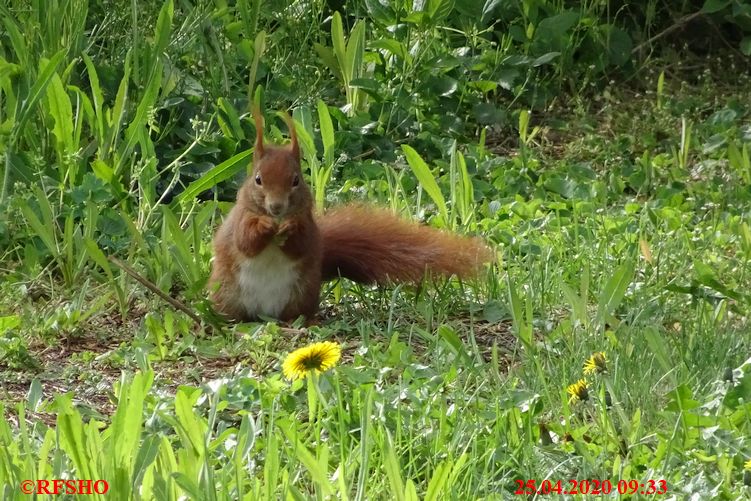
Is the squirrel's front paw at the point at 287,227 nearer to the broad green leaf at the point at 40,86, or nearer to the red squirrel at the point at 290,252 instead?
the red squirrel at the point at 290,252

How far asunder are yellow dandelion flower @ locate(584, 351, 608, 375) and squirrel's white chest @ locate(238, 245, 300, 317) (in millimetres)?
938

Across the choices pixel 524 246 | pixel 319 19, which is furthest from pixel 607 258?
pixel 319 19

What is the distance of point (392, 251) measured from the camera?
3.52 m

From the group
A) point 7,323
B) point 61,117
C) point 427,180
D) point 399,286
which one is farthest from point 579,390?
point 61,117

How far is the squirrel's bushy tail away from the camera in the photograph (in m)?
3.49

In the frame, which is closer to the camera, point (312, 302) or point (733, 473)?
point (733, 473)

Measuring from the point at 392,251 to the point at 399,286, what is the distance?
0.31ft

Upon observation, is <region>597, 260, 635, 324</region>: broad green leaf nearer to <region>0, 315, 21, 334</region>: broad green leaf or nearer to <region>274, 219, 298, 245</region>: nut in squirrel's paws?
<region>274, 219, 298, 245</region>: nut in squirrel's paws

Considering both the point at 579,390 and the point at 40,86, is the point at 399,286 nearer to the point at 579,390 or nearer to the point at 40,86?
the point at 579,390

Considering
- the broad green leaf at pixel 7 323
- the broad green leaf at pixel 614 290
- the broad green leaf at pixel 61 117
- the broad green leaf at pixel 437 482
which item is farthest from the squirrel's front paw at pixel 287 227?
the broad green leaf at pixel 437 482

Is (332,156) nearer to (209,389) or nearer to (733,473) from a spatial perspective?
(209,389)

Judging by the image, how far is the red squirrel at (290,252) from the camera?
337 centimetres

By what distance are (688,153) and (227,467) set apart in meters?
3.02

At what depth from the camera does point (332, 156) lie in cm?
423
